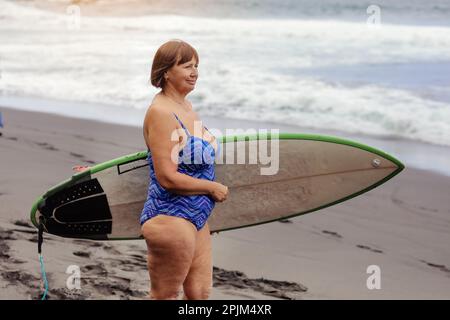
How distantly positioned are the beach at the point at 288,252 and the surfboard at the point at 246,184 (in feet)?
1.58

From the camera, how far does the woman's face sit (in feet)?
8.74

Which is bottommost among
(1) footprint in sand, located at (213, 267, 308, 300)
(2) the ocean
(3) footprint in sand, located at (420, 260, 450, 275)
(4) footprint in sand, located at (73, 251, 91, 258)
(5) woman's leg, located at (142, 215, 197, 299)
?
(1) footprint in sand, located at (213, 267, 308, 300)

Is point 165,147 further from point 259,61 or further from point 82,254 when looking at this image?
point 259,61

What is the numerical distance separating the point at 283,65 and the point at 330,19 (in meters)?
11.1

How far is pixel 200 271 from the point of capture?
287 cm

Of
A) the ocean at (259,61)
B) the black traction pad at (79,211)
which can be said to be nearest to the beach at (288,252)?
the black traction pad at (79,211)

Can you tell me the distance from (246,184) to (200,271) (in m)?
0.84

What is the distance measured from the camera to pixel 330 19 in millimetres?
25156

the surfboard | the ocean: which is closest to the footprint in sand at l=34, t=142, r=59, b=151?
the ocean

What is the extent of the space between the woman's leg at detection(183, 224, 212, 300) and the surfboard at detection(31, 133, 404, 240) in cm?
70

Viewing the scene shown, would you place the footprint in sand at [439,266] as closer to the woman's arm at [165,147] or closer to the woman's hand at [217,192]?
the woman's hand at [217,192]

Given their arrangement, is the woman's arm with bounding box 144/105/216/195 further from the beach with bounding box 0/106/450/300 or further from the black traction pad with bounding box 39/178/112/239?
the beach with bounding box 0/106/450/300
